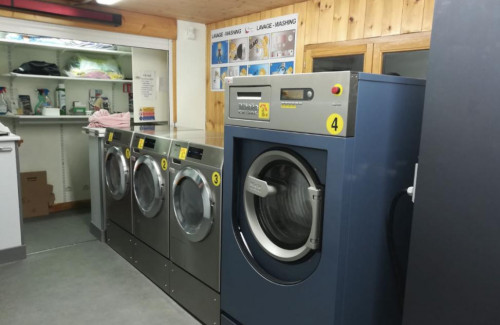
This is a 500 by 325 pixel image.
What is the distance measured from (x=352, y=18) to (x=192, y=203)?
1.94 meters

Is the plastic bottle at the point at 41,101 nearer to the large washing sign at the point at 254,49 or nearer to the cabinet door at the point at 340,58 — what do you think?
the large washing sign at the point at 254,49

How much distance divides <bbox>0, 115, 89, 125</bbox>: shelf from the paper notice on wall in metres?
0.76

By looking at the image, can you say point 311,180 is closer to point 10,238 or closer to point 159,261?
point 159,261

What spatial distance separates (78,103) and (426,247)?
442cm

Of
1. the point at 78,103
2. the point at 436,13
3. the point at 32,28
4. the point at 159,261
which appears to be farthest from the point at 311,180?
the point at 78,103

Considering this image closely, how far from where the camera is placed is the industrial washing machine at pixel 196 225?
2201 millimetres

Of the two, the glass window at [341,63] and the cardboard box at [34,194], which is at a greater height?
the glass window at [341,63]

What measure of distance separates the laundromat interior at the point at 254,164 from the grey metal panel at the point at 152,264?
2cm

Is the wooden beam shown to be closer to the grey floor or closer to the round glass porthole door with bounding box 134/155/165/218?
the round glass porthole door with bounding box 134/155/165/218

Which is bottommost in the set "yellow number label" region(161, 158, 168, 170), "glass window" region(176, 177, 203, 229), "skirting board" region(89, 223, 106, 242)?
"skirting board" region(89, 223, 106, 242)

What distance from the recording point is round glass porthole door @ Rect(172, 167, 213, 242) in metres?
2.23

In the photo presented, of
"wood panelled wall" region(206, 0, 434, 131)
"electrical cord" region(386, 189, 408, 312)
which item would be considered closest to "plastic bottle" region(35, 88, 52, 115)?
"wood panelled wall" region(206, 0, 434, 131)

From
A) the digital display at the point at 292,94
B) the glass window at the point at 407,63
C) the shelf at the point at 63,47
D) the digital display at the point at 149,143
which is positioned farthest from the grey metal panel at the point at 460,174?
the shelf at the point at 63,47

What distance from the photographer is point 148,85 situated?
4.61m
